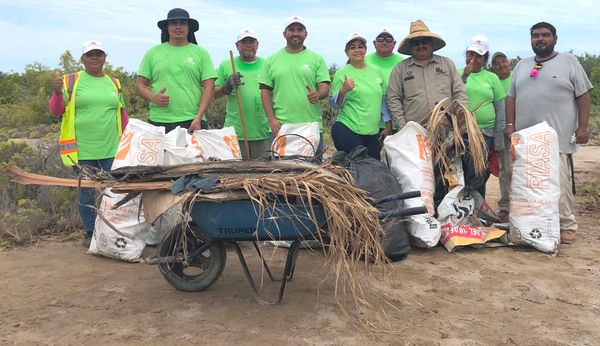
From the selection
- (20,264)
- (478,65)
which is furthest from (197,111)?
(478,65)

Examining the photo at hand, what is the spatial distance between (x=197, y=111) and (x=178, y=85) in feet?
0.92

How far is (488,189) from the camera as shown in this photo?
7164 millimetres

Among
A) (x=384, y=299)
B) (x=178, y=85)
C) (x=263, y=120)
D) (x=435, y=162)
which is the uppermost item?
(x=178, y=85)

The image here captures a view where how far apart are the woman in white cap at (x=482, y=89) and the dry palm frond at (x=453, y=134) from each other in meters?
0.51

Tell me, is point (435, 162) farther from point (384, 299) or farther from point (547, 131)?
point (384, 299)

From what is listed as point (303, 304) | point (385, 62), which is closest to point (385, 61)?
point (385, 62)

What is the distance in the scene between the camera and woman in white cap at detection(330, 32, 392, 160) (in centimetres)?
471

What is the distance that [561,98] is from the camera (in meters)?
4.74

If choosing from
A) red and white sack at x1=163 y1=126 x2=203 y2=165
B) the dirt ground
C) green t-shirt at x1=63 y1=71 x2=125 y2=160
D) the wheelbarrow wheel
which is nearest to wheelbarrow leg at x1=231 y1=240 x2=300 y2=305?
the dirt ground

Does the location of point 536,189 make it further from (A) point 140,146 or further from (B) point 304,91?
(A) point 140,146

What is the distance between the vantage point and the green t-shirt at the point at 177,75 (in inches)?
176

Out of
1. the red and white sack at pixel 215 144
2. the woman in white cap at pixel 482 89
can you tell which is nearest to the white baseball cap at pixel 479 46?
the woman in white cap at pixel 482 89

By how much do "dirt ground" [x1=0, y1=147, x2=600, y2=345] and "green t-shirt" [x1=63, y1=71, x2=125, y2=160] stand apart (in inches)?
34.4

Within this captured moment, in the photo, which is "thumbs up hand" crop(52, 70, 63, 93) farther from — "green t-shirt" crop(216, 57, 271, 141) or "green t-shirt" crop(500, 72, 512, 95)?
"green t-shirt" crop(500, 72, 512, 95)
